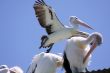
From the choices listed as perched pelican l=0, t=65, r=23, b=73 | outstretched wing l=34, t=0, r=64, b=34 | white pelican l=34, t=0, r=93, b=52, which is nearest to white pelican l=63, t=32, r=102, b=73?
perched pelican l=0, t=65, r=23, b=73

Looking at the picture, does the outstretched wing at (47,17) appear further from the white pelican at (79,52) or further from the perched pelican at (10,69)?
the white pelican at (79,52)

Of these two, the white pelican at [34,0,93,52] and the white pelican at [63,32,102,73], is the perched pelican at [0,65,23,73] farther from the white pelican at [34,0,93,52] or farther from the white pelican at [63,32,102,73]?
the white pelican at [34,0,93,52]

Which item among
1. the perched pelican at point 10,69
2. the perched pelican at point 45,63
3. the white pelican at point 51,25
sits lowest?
the white pelican at point 51,25

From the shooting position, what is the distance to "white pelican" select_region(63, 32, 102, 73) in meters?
9.64


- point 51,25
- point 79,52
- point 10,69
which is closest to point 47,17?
point 51,25

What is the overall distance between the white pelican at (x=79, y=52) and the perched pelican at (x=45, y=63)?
0.30 meters

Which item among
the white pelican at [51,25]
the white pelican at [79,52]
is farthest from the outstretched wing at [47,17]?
the white pelican at [79,52]

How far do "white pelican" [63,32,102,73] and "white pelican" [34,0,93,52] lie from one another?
337 centimetres

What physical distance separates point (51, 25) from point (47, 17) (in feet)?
0.87

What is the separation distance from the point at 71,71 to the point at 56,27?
203 inches

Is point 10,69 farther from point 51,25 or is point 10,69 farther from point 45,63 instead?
point 51,25

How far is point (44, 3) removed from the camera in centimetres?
1462

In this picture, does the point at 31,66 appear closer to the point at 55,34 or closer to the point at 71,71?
the point at 71,71

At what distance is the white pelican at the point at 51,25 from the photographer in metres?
13.9
